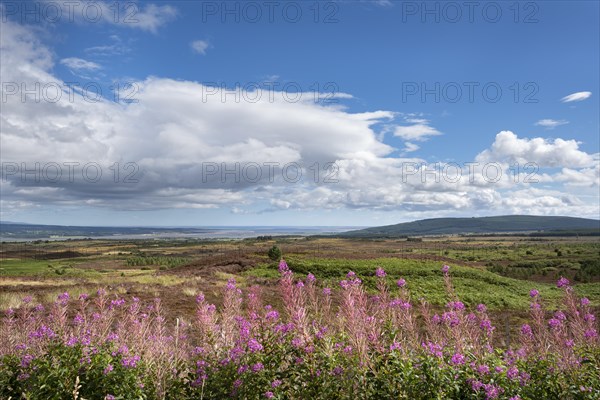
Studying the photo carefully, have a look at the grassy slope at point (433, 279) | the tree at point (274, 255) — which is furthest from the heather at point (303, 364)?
the tree at point (274, 255)

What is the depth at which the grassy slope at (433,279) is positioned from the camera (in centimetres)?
2908

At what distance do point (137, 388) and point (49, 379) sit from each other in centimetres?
98

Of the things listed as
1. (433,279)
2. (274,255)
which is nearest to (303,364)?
(433,279)

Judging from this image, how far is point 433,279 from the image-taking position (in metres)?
34.1

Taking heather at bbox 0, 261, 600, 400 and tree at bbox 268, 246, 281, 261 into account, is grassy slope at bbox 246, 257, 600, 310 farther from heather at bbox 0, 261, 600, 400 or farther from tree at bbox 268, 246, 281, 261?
heather at bbox 0, 261, 600, 400

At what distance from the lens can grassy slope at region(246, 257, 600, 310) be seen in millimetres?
29078

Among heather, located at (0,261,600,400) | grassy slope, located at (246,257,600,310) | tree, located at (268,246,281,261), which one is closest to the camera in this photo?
heather, located at (0,261,600,400)

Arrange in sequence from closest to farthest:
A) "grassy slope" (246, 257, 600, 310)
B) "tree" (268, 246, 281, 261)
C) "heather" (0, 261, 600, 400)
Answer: "heather" (0, 261, 600, 400) < "grassy slope" (246, 257, 600, 310) < "tree" (268, 246, 281, 261)

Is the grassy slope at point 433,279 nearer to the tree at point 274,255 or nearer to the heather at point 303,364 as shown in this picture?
the tree at point 274,255

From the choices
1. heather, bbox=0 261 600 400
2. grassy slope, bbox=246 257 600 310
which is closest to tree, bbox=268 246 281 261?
grassy slope, bbox=246 257 600 310

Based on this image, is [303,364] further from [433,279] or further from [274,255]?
[274,255]

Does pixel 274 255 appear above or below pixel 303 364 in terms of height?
below

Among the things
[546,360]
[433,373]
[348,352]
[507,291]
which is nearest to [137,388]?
[348,352]

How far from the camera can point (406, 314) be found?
5.09 meters
